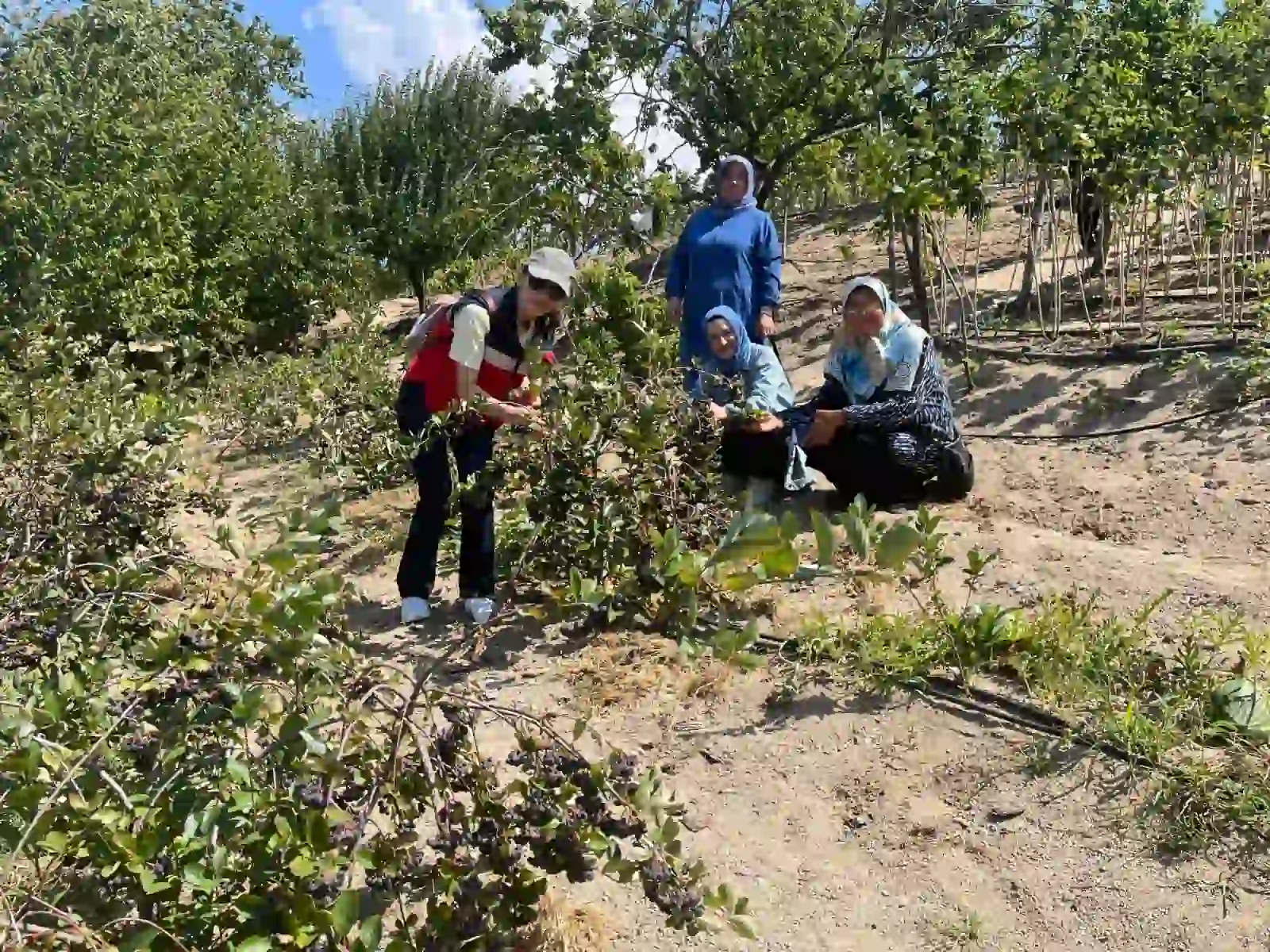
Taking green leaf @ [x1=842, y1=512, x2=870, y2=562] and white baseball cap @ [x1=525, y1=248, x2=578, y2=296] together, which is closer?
green leaf @ [x1=842, y1=512, x2=870, y2=562]

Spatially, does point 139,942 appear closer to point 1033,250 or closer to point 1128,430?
point 1128,430

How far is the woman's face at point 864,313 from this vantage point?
4.57 m

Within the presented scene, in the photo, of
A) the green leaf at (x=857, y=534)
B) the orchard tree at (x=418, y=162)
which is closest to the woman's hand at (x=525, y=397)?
the green leaf at (x=857, y=534)

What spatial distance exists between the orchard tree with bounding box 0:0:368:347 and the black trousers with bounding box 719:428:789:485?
4.57 metres

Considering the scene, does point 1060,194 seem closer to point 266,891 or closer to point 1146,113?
point 1146,113

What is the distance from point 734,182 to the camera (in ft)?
17.4

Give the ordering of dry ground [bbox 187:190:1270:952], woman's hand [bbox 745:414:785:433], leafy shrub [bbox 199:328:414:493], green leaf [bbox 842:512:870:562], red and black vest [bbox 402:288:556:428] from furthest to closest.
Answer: leafy shrub [bbox 199:328:414:493] < woman's hand [bbox 745:414:785:433] < red and black vest [bbox 402:288:556:428] < dry ground [bbox 187:190:1270:952] < green leaf [bbox 842:512:870:562]

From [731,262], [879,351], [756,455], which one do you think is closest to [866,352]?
[879,351]

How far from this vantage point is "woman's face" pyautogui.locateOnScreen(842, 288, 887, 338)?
4570mm

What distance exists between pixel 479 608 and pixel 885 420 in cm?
175

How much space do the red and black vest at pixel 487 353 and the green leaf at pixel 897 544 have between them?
6.76ft

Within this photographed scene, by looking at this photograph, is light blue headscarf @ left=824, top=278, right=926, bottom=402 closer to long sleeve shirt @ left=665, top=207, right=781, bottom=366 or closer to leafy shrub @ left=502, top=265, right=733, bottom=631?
long sleeve shirt @ left=665, top=207, right=781, bottom=366

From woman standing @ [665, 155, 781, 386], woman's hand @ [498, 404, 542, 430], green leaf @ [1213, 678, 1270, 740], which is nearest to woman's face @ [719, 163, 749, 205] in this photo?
woman standing @ [665, 155, 781, 386]

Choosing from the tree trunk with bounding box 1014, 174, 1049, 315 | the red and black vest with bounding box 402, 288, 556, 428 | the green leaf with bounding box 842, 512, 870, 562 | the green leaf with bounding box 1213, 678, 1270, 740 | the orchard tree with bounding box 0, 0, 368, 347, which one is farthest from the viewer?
the orchard tree with bounding box 0, 0, 368, 347
